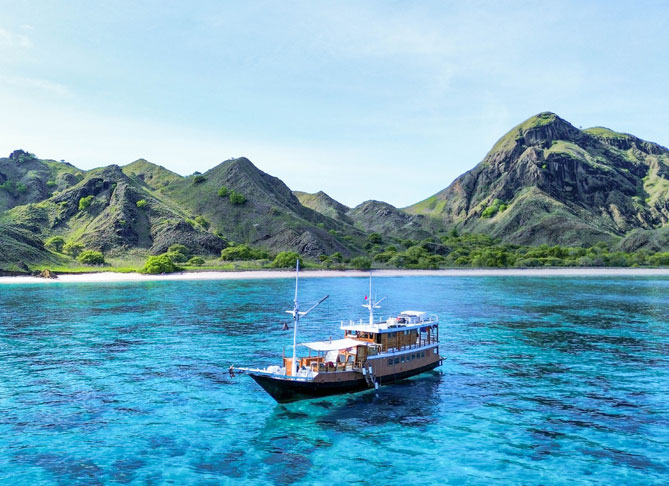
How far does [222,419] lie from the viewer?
33062mm

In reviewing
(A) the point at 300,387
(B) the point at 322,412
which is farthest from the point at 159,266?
(B) the point at 322,412

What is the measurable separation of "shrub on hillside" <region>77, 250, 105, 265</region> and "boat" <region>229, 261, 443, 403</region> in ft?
538

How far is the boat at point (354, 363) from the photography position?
34.9 metres

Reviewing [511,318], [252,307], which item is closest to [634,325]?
[511,318]

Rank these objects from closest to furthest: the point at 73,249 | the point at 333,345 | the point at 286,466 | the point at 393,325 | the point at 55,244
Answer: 1. the point at 286,466
2. the point at 333,345
3. the point at 393,325
4. the point at 73,249
5. the point at 55,244

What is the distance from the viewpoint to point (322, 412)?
34.8m

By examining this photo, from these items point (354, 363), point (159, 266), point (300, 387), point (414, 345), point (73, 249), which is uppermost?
point (73, 249)

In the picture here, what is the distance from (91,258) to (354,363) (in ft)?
561

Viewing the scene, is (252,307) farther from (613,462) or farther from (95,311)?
(613,462)

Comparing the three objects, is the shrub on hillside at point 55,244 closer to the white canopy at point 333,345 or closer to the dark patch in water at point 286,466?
the white canopy at point 333,345

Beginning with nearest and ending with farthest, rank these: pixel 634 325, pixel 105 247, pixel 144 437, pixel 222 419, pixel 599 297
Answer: pixel 144 437
pixel 222 419
pixel 634 325
pixel 599 297
pixel 105 247

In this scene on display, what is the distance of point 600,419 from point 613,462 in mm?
7050

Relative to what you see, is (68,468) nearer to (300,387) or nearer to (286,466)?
(286,466)

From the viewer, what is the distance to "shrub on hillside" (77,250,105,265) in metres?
181
